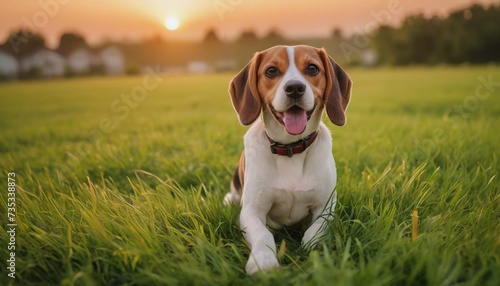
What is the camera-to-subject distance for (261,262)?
2.57m

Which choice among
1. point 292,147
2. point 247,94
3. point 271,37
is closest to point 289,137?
point 292,147

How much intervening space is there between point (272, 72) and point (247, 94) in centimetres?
29

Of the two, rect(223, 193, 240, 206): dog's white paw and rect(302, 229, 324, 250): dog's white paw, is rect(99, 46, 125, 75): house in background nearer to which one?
rect(223, 193, 240, 206): dog's white paw

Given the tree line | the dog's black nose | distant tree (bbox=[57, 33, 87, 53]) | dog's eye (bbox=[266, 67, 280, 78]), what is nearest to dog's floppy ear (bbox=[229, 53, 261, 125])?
dog's eye (bbox=[266, 67, 280, 78])

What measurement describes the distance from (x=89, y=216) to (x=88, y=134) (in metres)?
6.36

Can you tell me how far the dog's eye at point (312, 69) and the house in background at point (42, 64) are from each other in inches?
2255

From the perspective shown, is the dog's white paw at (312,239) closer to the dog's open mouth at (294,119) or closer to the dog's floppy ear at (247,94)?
the dog's open mouth at (294,119)

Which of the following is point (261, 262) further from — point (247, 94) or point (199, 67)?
point (199, 67)

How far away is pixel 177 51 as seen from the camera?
66.2 metres

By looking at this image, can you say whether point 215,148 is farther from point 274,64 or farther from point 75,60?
point 75,60

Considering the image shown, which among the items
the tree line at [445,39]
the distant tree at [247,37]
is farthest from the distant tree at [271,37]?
the tree line at [445,39]

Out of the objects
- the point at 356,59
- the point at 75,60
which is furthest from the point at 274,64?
the point at 75,60

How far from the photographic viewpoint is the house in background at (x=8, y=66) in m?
46.3

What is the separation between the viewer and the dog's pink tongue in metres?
3.07
